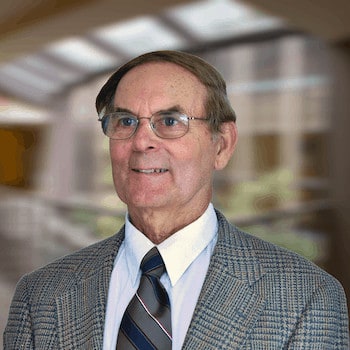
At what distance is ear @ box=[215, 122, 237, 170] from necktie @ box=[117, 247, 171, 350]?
196 mm

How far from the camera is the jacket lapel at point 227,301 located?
1.16m

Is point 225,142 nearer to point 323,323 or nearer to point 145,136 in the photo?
point 145,136

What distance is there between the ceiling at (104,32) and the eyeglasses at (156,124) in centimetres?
395

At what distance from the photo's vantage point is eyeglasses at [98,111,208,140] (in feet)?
3.87

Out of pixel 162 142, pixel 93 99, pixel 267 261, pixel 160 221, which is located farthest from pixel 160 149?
pixel 93 99

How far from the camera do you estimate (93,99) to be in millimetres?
5168

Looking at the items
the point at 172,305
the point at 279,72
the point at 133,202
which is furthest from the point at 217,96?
the point at 279,72

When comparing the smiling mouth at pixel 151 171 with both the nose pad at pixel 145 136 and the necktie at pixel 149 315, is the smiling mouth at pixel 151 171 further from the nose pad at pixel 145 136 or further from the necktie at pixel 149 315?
the necktie at pixel 149 315

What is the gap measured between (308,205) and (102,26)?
6.86ft

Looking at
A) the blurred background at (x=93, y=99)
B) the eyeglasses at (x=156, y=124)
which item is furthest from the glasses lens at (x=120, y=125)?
the blurred background at (x=93, y=99)

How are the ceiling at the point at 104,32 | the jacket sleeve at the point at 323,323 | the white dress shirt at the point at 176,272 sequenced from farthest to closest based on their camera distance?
the ceiling at the point at 104,32 → the white dress shirt at the point at 176,272 → the jacket sleeve at the point at 323,323

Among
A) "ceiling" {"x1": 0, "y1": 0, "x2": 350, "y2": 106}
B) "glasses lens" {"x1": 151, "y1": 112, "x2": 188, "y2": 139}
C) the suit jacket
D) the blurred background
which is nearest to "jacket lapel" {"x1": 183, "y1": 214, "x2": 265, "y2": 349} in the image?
the suit jacket

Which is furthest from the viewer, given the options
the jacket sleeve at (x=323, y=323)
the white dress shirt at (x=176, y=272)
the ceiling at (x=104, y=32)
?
the ceiling at (x=104, y=32)

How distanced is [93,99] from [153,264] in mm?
4020
